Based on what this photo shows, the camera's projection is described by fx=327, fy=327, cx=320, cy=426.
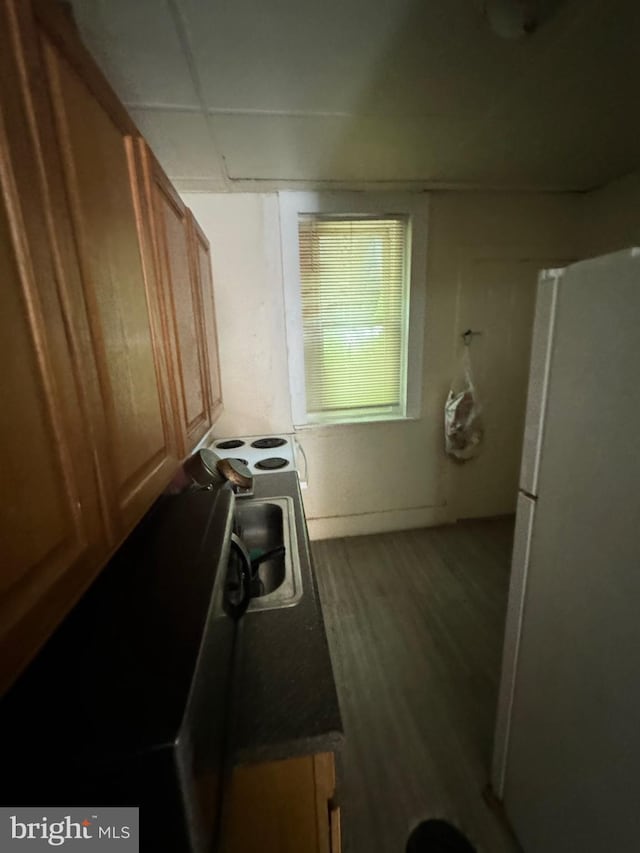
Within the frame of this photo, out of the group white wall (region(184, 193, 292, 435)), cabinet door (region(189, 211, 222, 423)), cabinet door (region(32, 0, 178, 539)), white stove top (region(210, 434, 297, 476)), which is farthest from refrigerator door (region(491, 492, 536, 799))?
white wall (region(184, 193, 292, 435))

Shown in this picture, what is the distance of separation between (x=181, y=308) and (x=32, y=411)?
73cm

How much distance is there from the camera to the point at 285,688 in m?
0.62

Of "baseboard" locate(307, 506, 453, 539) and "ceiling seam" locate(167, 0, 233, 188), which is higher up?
"ceiling seam" locate(167, 0, 233, 188)

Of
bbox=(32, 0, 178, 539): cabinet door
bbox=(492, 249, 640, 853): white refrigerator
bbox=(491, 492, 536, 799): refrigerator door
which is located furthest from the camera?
bbox=(491, 492, 536, 799): refrigerator door

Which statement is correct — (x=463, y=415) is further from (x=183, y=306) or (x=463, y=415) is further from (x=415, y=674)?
(x=183, y=306)

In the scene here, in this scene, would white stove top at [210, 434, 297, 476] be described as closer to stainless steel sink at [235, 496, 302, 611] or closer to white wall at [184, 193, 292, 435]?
white wall at [184, 193, 292, 435]

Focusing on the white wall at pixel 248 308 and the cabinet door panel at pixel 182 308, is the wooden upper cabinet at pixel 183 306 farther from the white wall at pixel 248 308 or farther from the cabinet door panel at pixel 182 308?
the white wall at pixel 248 308

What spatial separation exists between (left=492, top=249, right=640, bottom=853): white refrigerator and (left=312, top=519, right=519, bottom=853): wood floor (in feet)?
0.86

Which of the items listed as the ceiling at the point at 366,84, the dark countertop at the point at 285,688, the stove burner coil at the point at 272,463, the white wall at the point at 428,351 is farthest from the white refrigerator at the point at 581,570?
the white wall at the point at 428,351

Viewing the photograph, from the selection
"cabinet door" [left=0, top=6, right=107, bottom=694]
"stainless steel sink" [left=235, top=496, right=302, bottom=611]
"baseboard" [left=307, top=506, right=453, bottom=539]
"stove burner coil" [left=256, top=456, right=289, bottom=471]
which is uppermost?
"cabinet door" [left=0, top=6, right=107, bottom=694]

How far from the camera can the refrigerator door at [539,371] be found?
72cm

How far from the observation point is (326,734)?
0.54m

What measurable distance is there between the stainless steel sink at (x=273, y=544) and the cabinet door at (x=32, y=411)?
52cm

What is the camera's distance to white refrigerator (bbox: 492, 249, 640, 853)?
580 mm
